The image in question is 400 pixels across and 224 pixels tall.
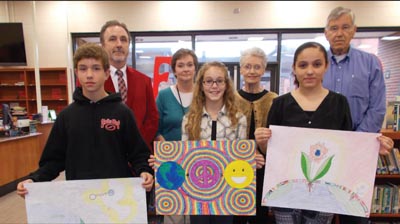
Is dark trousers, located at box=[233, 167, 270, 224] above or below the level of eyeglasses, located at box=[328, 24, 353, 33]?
below

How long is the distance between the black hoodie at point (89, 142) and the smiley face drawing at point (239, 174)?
1.55 feet

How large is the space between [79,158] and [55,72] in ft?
22.6

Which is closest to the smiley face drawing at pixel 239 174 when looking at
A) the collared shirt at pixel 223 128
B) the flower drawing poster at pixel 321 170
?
the flower drawing poster at pixel 321 170

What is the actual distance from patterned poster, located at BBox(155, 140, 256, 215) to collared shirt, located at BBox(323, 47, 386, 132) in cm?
108

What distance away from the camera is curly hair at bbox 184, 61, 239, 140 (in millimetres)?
1687

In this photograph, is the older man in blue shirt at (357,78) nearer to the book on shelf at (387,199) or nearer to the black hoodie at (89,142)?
the book on shelf at (387,199)

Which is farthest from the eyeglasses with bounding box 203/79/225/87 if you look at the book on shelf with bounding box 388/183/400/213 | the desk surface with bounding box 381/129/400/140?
the book on shelf with bounding box 388/183/400/213

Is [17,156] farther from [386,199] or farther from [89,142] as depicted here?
[386,199]

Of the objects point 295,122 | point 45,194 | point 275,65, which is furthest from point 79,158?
point 275,65

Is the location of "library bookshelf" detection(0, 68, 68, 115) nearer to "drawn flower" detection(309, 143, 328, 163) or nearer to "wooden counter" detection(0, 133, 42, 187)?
"wooden counter" detection(0, 133, 42, 187)

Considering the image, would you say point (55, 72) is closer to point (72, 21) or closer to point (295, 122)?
point (72, 21)

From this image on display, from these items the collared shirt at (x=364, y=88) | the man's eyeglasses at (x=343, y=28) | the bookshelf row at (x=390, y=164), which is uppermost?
the man's eyeglasses at (x=343, y=28)

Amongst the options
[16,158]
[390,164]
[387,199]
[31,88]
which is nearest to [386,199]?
[387,199]

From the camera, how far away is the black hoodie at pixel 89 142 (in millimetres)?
1468
